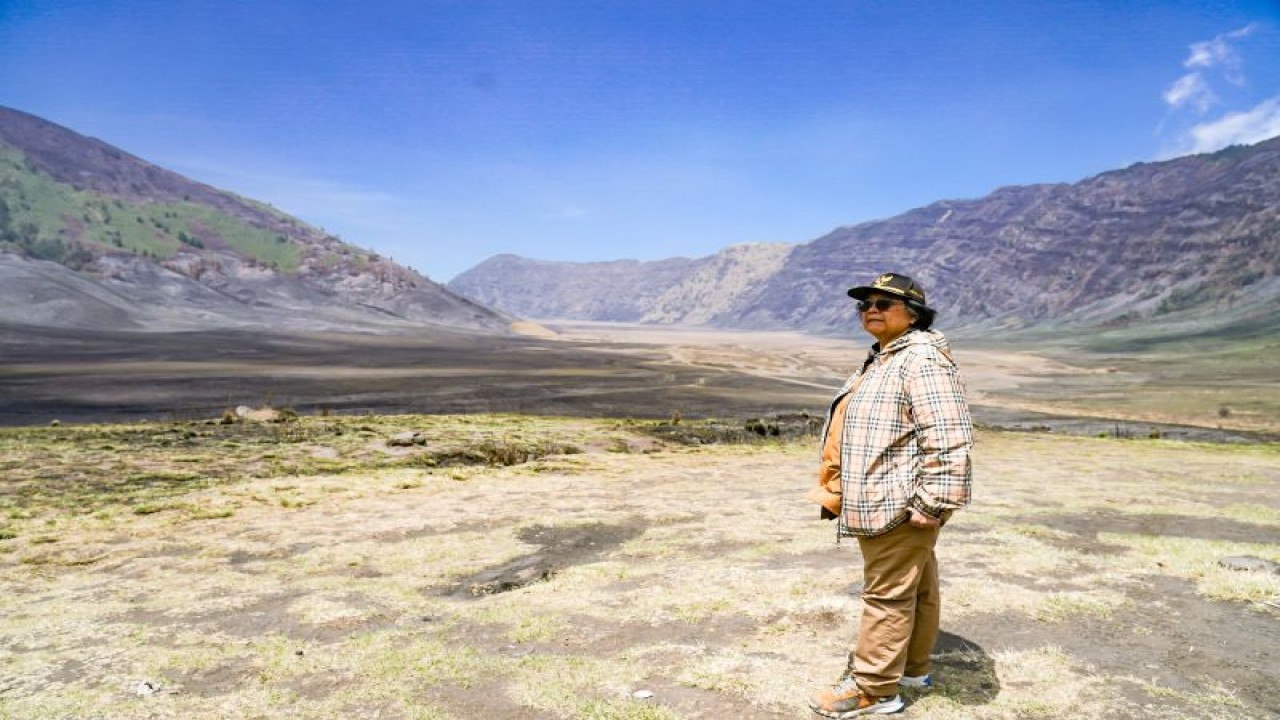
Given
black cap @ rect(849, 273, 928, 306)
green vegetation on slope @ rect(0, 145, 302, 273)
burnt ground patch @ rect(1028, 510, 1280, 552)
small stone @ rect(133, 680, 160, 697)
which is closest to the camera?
black cap @ rect(849, 273, 928, 306)

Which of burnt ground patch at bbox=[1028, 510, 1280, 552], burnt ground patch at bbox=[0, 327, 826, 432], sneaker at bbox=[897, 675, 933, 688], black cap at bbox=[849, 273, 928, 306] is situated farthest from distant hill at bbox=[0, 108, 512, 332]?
sneaker at bbox=[897, 675, 933, 688]

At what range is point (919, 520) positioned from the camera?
426 cm

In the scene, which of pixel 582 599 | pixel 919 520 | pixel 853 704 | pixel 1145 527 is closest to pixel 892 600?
pixel 919 520

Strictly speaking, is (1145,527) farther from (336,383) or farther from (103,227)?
(103,227)

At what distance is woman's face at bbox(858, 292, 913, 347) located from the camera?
4.72m

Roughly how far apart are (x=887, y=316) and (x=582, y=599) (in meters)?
4.28

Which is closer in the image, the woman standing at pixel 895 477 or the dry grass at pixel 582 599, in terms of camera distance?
the woman standing at pixel 895 477

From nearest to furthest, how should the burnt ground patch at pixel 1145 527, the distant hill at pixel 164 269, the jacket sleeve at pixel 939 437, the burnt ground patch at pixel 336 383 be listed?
the jacket sleeve at pixel 939 437
the burnt ground patch at pixel 1145 527
the burnt ground patch at pixel 336 383
the distant hill at pixel 164 269

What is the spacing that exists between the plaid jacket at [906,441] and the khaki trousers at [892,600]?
171mm

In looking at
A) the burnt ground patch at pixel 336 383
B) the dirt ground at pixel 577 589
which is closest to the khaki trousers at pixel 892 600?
the dirt ground at pixel 577 589

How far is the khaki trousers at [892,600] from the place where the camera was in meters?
4.47

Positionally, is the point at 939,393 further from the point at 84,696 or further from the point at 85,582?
the point at 85,582

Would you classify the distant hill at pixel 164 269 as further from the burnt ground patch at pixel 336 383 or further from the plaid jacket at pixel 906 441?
the plaid jacket at pixel 906 441

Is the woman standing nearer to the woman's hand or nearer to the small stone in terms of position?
the woman's hand
